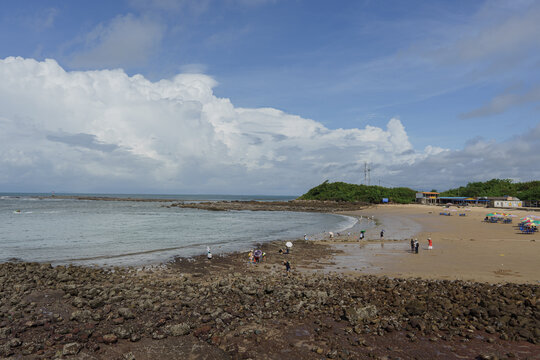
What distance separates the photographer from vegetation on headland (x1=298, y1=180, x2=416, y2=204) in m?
121

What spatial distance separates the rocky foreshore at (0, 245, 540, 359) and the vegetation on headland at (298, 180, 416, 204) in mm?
109425

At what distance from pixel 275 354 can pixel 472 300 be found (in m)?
8.57

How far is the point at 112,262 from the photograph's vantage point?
23.3 m

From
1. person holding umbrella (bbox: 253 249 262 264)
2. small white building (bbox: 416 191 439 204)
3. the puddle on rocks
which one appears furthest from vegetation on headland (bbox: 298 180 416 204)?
person holding umbrella (bbox: 253 249 262 264)

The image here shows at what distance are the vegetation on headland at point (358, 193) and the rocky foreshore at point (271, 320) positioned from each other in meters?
109

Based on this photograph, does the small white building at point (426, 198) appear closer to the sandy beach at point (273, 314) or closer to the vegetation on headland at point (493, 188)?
the vegetation on headland at point (493, 188)

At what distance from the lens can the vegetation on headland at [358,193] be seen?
121 meters

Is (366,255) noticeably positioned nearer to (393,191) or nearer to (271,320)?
(271,320)

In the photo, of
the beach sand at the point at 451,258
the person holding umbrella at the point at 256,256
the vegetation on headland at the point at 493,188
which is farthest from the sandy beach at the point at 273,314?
the vegetation on headland at the point at 493,188

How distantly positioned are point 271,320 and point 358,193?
400ft

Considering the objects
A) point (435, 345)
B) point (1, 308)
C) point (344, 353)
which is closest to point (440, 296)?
point (435, 345)

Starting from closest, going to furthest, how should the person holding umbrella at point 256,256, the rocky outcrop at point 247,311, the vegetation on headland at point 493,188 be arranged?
the rocky outcrop at point 247,311 < the person holding umbrella at point 256,256 < the vegetation on headland at point 493,188

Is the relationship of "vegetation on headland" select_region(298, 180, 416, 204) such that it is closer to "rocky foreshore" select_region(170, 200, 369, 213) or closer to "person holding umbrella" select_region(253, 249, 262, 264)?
"rocky foreshore" select_region(170, 200, 369, 213)

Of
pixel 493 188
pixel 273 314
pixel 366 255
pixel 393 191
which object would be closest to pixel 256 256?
pixel 366 255
